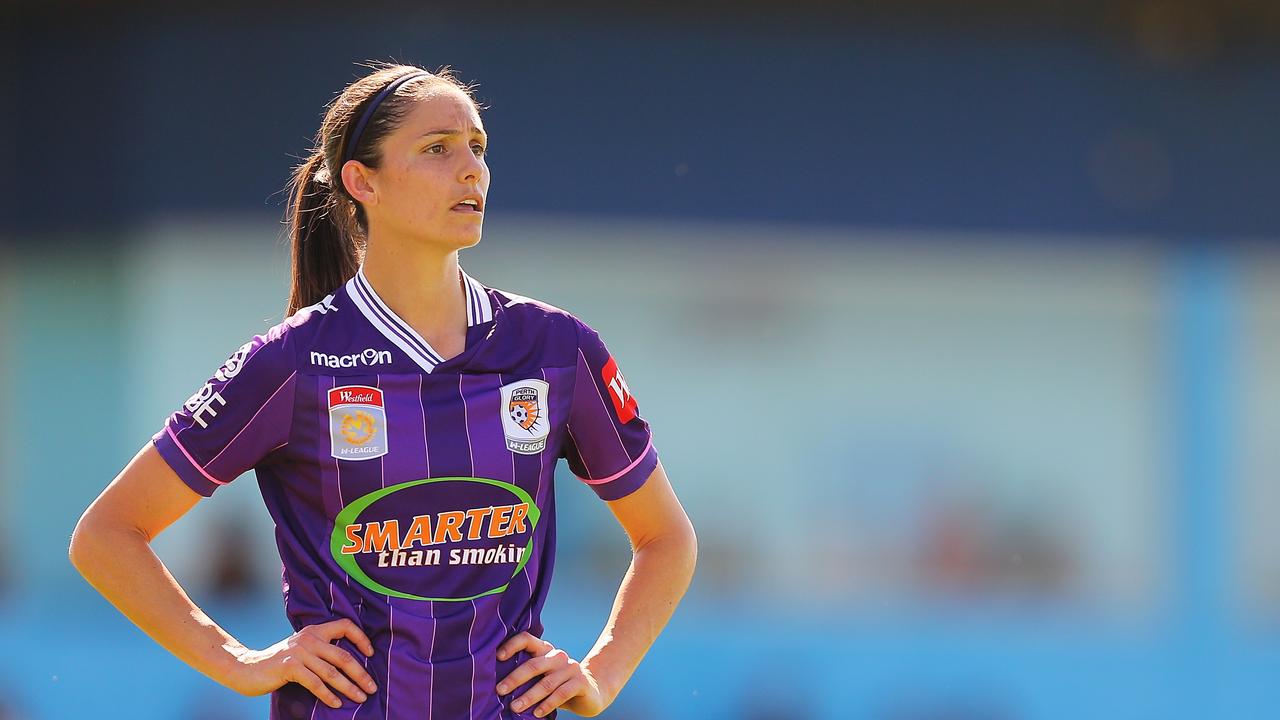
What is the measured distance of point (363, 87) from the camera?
2.28 metres

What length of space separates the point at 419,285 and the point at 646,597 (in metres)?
0.56

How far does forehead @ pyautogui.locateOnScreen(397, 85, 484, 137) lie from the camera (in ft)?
7.32

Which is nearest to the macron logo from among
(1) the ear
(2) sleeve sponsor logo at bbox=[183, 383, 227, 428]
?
(2) sleeve sponsor logo at bbox=[183, 383, 227, 428]

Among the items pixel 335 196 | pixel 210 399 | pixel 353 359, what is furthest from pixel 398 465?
pixel 335 196

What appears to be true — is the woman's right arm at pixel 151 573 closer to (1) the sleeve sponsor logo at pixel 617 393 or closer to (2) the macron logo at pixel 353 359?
(2) the macron logo at pixel 353 359

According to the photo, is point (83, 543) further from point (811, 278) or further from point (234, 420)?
point (811, 278)

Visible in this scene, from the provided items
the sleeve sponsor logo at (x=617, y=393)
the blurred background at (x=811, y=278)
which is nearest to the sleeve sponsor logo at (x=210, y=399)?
the sleeve sponsor logo at (x=617, y=393)

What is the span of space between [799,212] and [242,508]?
3390 millimetres

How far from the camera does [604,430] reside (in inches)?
90.2

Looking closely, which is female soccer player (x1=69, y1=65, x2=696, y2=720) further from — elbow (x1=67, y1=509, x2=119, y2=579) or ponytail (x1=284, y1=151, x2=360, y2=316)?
ponytail (x1=284, y1=151, x2=360, y2=316)

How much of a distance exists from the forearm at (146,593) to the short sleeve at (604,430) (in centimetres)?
54

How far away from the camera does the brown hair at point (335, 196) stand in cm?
226

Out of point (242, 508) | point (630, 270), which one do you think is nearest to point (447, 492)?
point (242, 508)

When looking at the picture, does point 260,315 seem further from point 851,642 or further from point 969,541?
point 969,541
